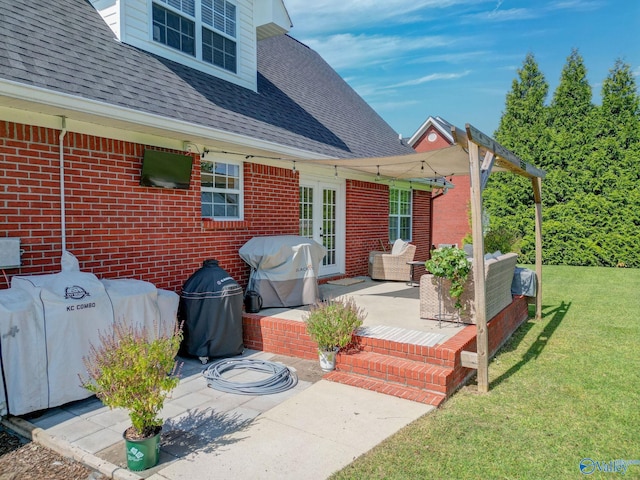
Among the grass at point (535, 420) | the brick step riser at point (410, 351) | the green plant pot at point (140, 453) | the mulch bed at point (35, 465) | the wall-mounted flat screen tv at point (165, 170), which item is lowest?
the mulch bed at point (35, 465)

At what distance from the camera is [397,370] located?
188 inches

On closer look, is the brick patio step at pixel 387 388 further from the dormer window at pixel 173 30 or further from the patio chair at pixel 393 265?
the dormer window at pixel 173 30

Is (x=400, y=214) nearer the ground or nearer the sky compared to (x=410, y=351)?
nearer the sky

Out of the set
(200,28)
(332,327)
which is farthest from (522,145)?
(332,327)

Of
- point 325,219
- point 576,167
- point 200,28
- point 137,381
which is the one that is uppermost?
point 200,28

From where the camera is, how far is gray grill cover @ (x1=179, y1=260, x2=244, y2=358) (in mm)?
5488

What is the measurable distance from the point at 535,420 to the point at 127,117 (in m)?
5.26

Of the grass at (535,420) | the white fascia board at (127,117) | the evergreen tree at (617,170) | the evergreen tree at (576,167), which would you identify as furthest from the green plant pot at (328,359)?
the evergreen tree at (617,170)

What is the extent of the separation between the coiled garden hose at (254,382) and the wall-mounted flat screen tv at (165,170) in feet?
8.35

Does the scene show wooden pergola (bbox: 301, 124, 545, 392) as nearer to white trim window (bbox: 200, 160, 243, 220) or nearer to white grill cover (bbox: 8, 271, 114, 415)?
white trim window (bbox: 200, 160, 243, 220)

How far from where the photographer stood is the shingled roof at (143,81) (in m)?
4.67

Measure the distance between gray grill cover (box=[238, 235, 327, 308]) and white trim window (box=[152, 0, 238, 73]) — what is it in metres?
3.42

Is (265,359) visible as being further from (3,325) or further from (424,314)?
(3,325)

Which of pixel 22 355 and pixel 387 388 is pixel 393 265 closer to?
pixel 387 388
